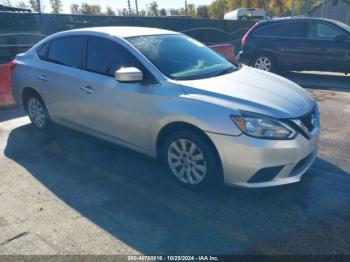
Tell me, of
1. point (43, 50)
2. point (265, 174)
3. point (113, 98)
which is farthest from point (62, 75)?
point (265, 174)

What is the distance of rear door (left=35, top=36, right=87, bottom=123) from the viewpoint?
15.0 ft

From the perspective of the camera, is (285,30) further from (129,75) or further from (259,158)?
(259,158)

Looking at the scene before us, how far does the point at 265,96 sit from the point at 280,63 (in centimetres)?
682

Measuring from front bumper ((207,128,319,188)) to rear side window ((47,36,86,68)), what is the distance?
2.35 metres

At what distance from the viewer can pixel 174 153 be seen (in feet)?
12.2

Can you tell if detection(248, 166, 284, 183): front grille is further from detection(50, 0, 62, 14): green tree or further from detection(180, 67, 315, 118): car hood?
detection(50, 0, 62, 14): green tree

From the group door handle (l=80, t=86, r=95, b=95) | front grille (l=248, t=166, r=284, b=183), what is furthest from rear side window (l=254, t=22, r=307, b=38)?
front grille (l=248, t=166, r=284, b=183)

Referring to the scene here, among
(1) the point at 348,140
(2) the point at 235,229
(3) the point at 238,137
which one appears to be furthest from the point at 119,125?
(1) the point at 348,140

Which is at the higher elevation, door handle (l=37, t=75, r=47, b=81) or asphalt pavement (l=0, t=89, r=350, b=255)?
door handle (l=37, t=75, r=47, b=81)

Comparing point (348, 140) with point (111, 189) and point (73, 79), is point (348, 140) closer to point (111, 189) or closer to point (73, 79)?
point (111, 189)

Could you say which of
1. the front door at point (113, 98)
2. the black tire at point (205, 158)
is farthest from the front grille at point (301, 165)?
the front door at point (113, 98)

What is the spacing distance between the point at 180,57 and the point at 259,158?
174 cm

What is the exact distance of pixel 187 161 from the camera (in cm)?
363

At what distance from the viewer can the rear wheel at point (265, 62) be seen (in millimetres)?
9852
